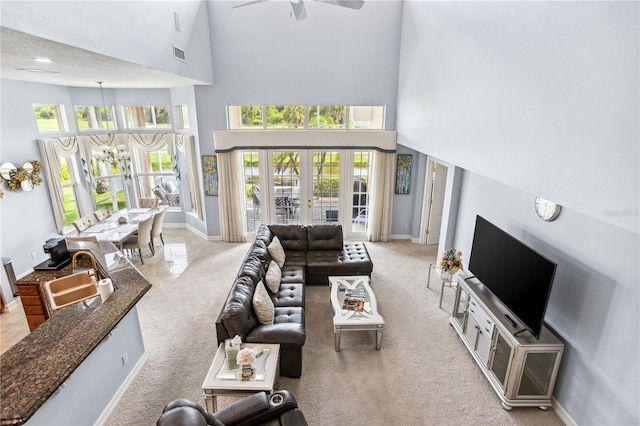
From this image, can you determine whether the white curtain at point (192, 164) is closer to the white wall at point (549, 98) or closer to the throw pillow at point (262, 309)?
the throw pillow at point (262, 309)

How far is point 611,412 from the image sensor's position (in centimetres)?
305

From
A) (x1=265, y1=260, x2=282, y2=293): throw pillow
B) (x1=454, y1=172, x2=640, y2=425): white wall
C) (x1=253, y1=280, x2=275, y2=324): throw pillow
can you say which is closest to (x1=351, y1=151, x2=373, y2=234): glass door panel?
(x1=265, y1=260, x2=282, y2=293): throw pillow

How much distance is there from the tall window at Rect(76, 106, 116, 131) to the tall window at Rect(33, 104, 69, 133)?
→ 0.39 m

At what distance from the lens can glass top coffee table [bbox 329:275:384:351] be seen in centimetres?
439

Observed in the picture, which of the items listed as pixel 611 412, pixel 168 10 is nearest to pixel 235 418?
pixel 611 412

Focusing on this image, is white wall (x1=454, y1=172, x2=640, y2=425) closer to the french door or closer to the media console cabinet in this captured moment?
the media console cabinet

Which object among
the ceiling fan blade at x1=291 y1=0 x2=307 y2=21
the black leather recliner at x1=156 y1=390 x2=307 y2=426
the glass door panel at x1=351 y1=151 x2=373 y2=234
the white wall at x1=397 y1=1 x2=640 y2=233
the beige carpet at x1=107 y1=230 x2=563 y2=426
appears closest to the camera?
the white wall at x1=397 y1=1 x2=640 y2=233

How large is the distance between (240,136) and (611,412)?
707 centimetres

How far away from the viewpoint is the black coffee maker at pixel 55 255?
13.4ft

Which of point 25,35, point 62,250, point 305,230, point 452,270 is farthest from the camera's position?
point 305,230

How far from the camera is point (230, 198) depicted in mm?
7691

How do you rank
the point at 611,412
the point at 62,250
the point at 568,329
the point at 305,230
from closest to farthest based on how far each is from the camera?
the point at 611,412 → the point at 568,329 → the point at 62,250 → the point at 305,230

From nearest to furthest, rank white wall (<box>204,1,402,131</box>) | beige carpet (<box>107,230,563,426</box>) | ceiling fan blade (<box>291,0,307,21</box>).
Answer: beige carpet (<box>107,230,563,426</box>) < ceiling fan blade (<box>291,0,307,21</box>) < white wall (<box>204,1,402,131</box>)

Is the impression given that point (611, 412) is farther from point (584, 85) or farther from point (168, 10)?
point (168, 10)
